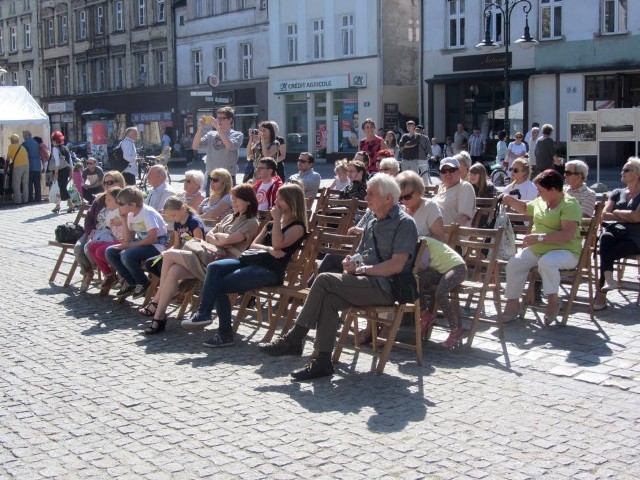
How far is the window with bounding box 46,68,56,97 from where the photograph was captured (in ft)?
207

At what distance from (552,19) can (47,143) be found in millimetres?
18870

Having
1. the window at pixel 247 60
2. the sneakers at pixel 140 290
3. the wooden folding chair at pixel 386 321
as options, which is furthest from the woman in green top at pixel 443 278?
the window at pixel 247 60

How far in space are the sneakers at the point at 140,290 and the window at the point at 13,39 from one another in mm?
63172

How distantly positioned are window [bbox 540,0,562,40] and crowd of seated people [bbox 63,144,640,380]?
2500cm

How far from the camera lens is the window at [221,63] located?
48.0 meters

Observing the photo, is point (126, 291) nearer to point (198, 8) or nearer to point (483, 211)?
point (483, 211)

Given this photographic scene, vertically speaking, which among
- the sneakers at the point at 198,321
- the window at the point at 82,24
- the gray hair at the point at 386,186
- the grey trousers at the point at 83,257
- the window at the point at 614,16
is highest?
the window at the point at 82,24

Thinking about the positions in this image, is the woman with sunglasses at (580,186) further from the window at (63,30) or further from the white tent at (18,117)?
the window at (63,30)

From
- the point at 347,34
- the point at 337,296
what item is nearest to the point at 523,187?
the point at 337,296

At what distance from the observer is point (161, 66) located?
52.7 metres

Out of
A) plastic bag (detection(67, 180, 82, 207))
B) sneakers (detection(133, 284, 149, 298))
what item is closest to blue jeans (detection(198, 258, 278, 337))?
sneakers (detection(133, 284, 149, 298))

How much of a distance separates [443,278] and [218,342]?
6.51 ft

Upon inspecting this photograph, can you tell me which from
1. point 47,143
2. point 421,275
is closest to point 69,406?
point 421,275

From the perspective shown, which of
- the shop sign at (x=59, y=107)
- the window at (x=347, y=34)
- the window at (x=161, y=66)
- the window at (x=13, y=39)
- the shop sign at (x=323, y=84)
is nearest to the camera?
the shop sign at (x=323, y=84)
